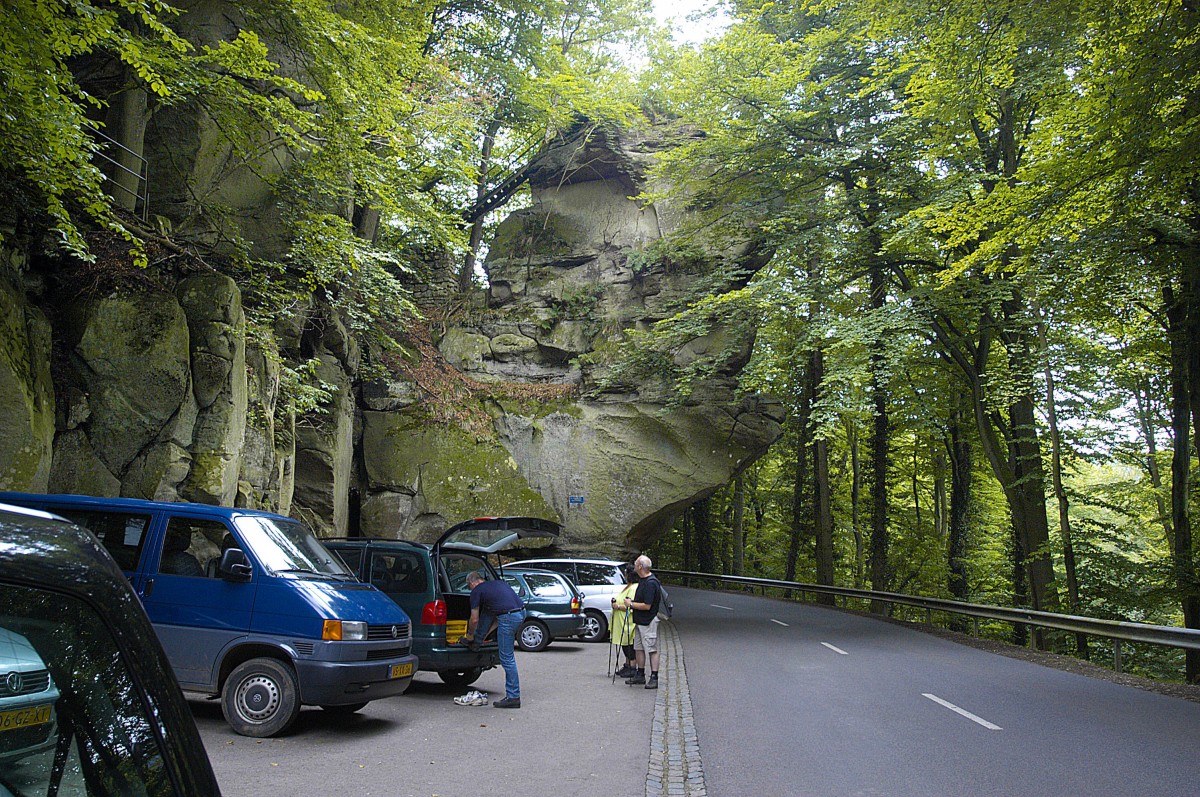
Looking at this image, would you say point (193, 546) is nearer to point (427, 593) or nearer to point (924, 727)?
point (427, 593)

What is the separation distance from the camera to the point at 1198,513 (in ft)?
54.0

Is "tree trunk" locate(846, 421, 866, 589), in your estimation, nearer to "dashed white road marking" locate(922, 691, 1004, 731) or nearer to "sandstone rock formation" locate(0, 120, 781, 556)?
"sandstone rock formation" locate(0, 120, 781, 556)

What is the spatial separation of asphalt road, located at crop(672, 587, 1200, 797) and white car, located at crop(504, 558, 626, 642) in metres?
3.63

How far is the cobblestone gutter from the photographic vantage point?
229 inches

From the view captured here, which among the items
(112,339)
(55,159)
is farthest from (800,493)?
(55,159)

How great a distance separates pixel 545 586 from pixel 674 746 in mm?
8527

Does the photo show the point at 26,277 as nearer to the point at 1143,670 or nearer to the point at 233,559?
the point at 233,559

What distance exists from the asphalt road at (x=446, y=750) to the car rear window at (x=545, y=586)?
17.4 feet

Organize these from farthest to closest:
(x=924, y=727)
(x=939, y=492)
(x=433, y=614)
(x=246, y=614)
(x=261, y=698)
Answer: (x=939, y=492) < (x=433, y=614) < (x=924, y=727) < (x=246, y=614) < (x=261, y=698)

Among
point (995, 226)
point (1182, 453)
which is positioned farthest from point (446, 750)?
point (1182, 453)

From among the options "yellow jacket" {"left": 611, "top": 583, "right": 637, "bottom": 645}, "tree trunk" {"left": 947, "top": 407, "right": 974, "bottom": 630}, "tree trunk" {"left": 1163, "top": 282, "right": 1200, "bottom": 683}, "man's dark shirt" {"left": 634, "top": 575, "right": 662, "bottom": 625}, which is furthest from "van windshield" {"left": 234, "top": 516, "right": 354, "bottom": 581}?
"tree trunk" {"left": 947, "top": 407, "right": 974, "bottom": 630}

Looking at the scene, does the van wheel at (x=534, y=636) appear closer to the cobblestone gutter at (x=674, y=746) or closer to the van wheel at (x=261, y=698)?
the cobblestone gutter at (x=674, y=746)

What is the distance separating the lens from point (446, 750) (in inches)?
268

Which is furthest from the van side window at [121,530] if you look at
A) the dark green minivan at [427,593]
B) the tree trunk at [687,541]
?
the tree trunk at [687,541]
